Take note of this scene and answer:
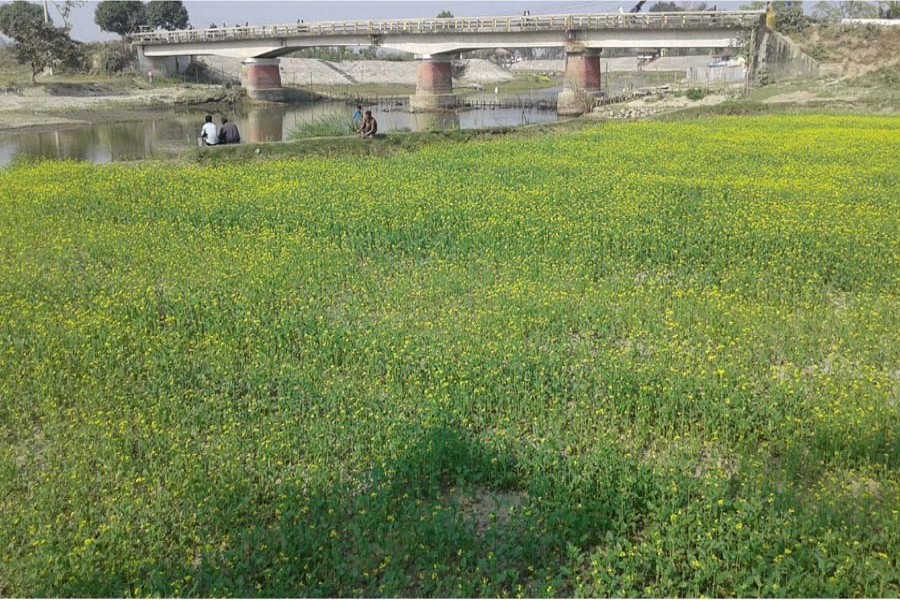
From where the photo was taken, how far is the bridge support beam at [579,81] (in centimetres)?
5780

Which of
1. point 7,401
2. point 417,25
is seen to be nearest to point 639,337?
point 7,401

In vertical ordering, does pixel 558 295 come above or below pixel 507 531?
above

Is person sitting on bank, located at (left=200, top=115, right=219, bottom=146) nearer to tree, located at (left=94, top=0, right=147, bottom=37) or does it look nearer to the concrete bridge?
the concrete bridge

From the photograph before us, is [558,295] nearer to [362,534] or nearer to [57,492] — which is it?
[362,534]

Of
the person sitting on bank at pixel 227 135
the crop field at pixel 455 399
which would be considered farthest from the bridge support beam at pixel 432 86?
the crop field at pixel 455 399

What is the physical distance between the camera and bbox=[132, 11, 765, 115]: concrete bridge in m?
53.4

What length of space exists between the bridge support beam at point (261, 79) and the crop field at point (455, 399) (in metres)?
62.3

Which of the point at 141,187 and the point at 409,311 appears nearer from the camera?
the point at 409,311

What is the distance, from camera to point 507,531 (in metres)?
5.93

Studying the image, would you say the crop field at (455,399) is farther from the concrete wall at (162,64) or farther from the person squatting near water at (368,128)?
the concrete wall at (162,64)

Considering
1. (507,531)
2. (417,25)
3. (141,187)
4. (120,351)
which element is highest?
(417,25)

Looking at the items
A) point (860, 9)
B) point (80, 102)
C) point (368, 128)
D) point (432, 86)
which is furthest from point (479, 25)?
point (860, 9)

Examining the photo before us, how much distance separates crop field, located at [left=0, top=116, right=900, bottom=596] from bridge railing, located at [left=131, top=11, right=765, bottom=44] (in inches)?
1615

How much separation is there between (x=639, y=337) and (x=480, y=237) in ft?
15.9
